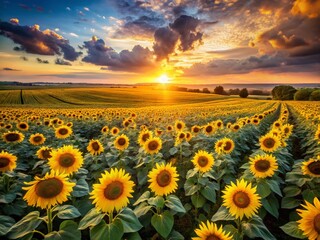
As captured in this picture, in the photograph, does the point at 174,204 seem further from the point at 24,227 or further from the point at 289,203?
the point at 289,203

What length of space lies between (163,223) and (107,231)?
0.93 m

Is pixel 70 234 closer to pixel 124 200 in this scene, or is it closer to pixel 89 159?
pixel 124 200

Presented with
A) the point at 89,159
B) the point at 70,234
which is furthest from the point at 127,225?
the point at 89,159

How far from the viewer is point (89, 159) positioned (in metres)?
6.53

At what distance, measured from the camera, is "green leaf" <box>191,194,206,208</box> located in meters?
4.63

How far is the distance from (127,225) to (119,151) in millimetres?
3899

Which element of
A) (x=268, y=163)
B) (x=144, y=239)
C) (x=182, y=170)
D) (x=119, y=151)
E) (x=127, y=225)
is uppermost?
(x=268, y=163)

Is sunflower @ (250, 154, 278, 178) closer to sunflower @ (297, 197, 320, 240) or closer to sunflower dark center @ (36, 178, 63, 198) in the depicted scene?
sunflower @ (297, 197, 320, 240)

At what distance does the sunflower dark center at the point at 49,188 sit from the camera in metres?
2.99

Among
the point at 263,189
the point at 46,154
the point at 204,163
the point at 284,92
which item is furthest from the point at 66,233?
the point at 284,92

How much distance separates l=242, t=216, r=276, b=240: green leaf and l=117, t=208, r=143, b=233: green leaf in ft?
4.78

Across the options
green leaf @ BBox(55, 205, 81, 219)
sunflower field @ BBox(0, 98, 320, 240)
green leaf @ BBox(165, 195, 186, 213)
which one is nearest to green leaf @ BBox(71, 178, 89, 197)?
sunflower field @ BBox(0, 98, 320, 240)

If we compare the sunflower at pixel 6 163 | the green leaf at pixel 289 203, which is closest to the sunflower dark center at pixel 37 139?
the sunflower at pixel 6 163

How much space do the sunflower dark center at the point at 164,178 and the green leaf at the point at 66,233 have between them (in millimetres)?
1466
